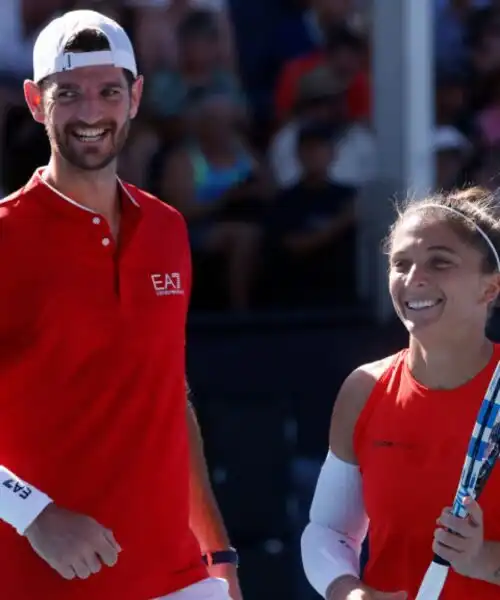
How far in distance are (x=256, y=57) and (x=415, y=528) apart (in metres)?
5.29

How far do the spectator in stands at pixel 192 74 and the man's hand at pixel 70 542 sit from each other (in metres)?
4.90

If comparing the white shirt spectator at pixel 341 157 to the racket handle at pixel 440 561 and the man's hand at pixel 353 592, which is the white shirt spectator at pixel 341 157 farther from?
the racket handle at pixel 440 561

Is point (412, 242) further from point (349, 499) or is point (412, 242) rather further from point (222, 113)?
point (222, 113)

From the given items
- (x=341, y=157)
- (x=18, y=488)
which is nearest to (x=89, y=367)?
(x=18, y=488)

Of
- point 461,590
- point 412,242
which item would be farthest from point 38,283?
point 461,590

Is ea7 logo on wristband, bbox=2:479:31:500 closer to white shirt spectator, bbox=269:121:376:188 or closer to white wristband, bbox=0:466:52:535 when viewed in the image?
white wristband, bbox=0:466:52:535

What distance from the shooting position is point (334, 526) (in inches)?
118

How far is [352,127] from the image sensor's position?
296 inches

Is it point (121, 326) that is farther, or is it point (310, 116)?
point (310, 116)

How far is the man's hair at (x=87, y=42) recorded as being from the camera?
303cm

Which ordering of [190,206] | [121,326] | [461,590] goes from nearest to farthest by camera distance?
[461,590]
[121,326]
[190,206]

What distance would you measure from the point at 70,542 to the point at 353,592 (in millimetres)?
549

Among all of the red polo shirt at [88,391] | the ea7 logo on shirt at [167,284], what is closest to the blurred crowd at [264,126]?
the ea7 logo on shirt at [167,284]

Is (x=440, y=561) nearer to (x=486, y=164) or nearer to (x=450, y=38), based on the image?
(x=486, y=164)
